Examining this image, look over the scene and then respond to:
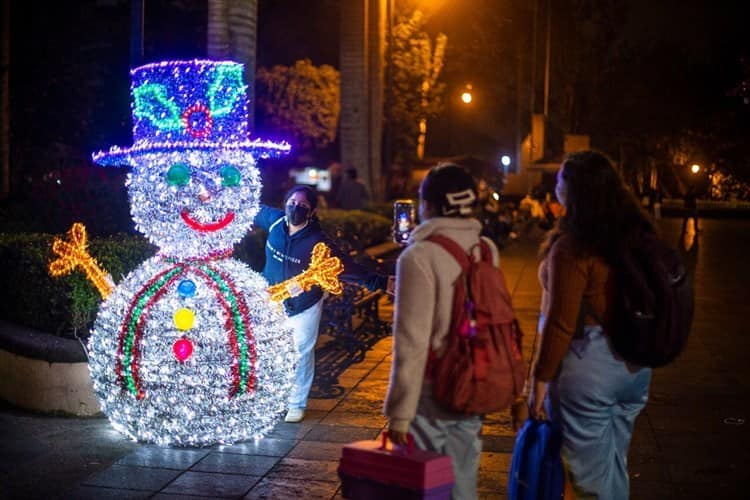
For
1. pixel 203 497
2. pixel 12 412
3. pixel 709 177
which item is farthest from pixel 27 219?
pixel 709 177

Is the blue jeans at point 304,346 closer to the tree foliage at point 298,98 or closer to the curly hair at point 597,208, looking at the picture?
the curly hair at point 597,208

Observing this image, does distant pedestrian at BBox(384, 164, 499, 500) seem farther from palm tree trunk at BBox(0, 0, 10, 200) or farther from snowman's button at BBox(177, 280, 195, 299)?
palm tree trunk at BBox(0, 0, 10, 200)

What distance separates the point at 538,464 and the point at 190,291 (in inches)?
102

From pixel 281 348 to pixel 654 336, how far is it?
279cm

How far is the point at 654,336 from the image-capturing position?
3.96m

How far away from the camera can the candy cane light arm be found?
6.31 meters

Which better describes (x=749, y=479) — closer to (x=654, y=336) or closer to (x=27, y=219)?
(x=654, y=336)

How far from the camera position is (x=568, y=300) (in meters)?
4.05

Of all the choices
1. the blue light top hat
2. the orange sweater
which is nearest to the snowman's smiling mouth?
the blue light top hat

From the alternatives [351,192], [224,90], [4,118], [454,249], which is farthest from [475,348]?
[351,192]

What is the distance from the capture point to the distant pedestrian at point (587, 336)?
408 centimetres

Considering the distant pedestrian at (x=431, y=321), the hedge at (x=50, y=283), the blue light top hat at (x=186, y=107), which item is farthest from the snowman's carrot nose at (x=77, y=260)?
the distant pedestrian at (x=431, y=321)

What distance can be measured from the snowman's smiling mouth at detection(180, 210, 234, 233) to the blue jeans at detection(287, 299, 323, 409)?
3.54ft

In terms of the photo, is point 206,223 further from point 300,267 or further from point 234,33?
point 234,33
